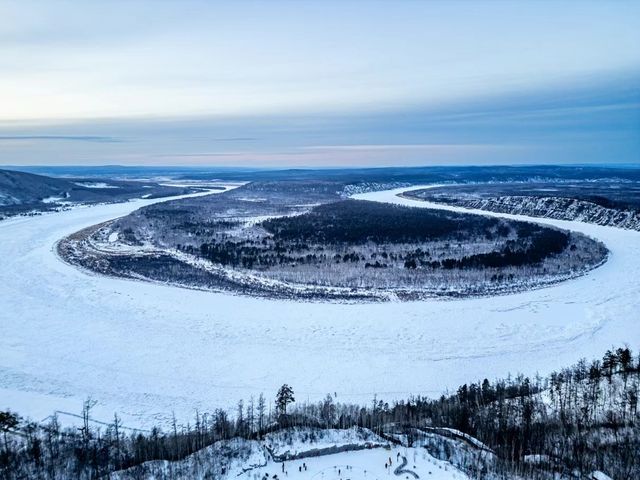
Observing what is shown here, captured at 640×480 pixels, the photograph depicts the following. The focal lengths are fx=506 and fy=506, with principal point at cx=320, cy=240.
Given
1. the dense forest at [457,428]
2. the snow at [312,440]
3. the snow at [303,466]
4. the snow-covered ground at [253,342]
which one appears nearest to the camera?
the snow at [303,466]

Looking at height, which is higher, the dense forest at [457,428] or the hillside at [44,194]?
the hillside at [44,194]

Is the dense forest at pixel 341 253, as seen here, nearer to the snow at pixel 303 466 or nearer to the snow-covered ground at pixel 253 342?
the snow-covered ground at pixel 253 342

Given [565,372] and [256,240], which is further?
[256,240]

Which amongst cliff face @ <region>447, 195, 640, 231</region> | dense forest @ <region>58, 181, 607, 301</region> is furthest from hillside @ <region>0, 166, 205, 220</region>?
cliff face @ <region>447, 195, 640, 231</region>

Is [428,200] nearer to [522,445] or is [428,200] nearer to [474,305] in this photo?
[474,305]

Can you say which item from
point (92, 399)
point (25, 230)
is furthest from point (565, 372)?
point (25, 230)

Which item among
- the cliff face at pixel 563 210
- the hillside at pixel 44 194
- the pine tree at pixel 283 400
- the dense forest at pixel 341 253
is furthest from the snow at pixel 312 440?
the hillside at pixel 44 194
